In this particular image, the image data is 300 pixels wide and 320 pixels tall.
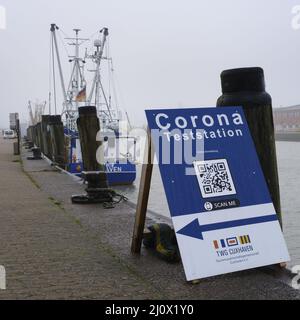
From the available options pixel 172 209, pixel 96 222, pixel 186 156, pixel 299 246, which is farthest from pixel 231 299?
pixel 299 246

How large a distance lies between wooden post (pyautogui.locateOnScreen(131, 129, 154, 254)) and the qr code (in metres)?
0.47

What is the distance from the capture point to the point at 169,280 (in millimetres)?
4121

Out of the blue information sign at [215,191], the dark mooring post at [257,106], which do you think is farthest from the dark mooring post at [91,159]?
the blue information sign at [215,191]

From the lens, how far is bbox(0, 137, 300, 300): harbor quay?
12.6 ft

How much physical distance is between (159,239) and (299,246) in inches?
265

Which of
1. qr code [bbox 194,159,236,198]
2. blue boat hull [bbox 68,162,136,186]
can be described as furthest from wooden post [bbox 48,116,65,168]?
qr code [bbox 194,159,236,198]

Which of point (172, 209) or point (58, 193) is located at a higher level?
point (172, 209)

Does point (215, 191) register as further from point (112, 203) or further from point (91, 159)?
point (91, 159)

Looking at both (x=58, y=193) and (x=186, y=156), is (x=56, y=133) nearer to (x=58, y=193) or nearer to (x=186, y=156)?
(x=58, y=193)

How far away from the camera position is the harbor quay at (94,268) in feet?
12.6

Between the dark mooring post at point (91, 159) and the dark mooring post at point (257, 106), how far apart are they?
395 cm

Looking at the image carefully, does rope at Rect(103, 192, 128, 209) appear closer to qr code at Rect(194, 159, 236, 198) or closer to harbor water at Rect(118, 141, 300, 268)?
harbor water at Rect(118, 141, 300, 268)
